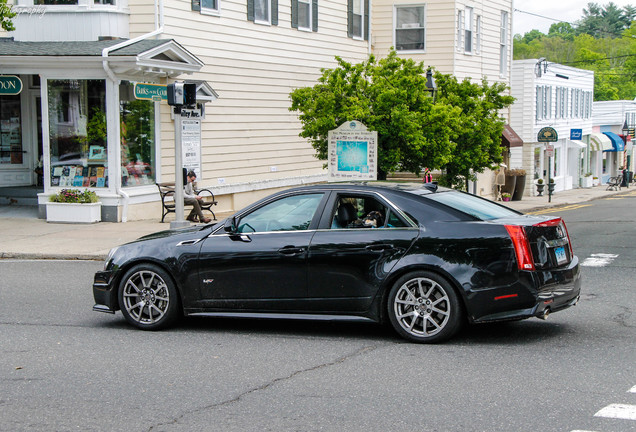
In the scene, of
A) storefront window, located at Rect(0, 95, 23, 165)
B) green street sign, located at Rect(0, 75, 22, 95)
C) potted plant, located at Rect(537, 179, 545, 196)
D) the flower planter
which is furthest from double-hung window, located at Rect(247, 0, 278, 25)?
potted plant, located at Rect(537, 179, 545, 196)

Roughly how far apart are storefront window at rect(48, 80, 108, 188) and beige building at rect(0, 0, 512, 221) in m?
0.02

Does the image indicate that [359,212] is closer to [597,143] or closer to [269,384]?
[269,384]

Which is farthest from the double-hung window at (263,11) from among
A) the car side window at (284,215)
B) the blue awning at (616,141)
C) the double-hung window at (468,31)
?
the blue awning at (616,141)

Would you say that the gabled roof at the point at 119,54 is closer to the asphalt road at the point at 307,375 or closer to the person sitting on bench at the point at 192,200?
the person sitting on bench at the point at 192,200

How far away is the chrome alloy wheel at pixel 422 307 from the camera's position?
743cm

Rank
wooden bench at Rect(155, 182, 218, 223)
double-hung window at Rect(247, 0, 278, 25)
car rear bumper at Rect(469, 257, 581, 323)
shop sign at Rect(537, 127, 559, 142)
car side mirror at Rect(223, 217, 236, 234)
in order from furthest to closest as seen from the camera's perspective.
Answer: shop sign at Rect(537, 127, 559, 142) < double-hung window at Rect(247, 0, 278, 25) < wooden bench at Rect(155, 182, 218, 223) < car side mirror at Rect(223, 217, 236, 234) < car rear bumper at Rect(469, 257, 581, 323)

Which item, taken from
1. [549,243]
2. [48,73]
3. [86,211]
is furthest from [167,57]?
[549,243]

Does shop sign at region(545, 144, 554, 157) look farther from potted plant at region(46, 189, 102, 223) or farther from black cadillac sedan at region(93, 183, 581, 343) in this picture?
black cadillac sedan at region(93, 183, 581, 343)

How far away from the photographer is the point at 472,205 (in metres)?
8.03

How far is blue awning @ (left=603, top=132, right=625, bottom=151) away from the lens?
6066cm

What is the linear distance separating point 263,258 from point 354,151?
1010cm

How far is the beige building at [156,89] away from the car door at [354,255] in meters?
11.0

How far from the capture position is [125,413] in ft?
19.0

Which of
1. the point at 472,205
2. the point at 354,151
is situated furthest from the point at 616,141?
the point at 472,205
